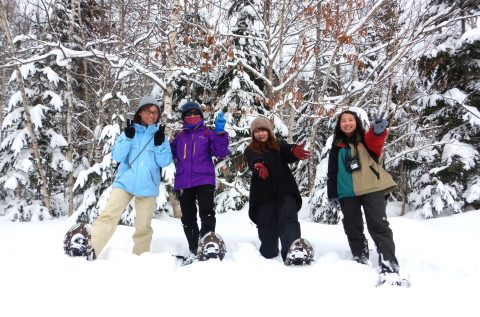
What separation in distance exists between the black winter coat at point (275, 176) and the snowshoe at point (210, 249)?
814mm

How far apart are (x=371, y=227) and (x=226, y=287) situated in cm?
160

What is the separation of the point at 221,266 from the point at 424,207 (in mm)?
11170

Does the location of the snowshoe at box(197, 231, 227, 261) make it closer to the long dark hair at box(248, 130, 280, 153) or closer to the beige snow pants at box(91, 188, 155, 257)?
the beige snow pants at box(91, 188, 155, 257)

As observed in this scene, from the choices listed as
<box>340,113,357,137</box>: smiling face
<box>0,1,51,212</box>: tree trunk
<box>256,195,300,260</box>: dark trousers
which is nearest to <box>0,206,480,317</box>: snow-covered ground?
<box>256,195,300,260</box>: dark trousers

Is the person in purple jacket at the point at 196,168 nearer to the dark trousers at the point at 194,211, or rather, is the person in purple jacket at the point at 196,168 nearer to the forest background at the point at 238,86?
the dark trousers at the point at 194,211

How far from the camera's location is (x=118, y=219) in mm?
3844

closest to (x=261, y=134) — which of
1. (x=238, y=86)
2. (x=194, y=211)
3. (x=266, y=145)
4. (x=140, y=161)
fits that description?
(x=266, y=145)

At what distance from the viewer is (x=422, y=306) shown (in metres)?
2.40

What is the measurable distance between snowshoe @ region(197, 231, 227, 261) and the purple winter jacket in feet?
2.28

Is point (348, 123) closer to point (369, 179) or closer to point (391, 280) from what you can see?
point (369, 179)

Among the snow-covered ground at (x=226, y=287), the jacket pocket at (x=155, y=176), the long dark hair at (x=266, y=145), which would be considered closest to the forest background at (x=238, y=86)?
the long dark hair at (x=266, y=145)

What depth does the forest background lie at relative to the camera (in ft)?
22.2

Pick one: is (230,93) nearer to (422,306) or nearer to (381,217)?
(381,217)

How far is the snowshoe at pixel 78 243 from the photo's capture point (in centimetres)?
333
